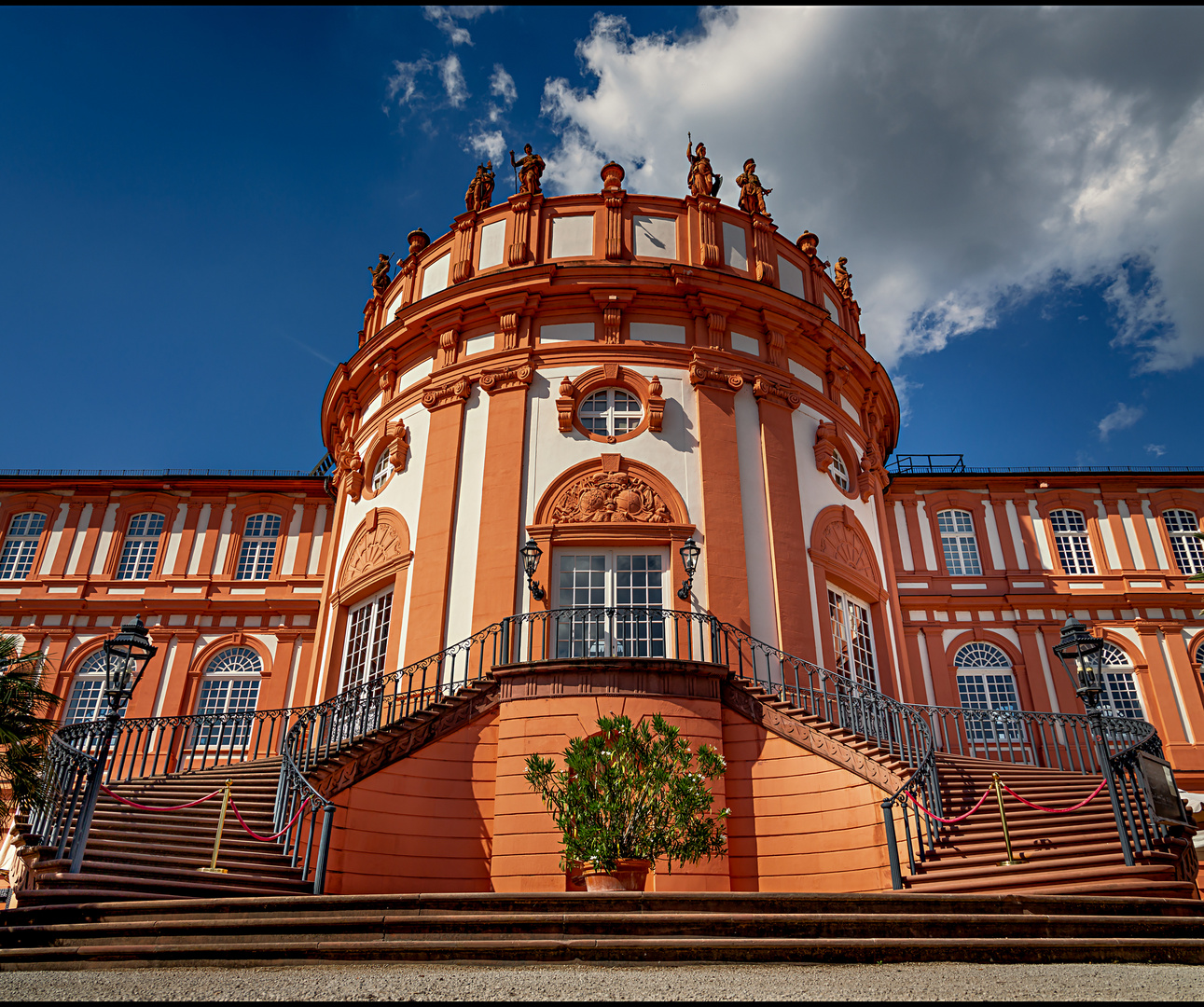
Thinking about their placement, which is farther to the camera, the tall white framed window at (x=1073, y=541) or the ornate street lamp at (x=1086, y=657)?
the tall white framed window at (x=1073, y=541)

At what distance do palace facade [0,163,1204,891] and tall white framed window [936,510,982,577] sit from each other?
85 millimetres

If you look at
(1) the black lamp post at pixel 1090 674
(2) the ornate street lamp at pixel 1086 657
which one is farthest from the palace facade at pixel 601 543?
(2) the ornate street lamp at pixel 1086 657

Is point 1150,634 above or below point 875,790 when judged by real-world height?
above

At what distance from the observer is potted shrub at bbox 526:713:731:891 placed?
978cm

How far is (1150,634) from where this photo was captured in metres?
25.5

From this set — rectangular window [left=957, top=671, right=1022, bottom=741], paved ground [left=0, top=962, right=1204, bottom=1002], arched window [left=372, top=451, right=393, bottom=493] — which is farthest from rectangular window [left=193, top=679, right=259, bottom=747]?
paved ground [left=0, top=962, right=1204, bottom=1002]

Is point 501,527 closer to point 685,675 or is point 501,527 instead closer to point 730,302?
point 685,675

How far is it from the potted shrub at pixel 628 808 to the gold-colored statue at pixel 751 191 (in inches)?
555

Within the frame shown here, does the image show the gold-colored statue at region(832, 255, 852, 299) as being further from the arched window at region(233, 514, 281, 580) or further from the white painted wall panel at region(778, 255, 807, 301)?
the arched window at region(233, 514, 281, 580)

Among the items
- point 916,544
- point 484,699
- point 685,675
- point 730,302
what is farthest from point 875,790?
point 916,544

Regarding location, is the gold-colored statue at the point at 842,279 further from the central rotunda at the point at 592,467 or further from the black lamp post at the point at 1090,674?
the black lamp post at the point at 1090,674

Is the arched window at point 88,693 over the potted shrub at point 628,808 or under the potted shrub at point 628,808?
over

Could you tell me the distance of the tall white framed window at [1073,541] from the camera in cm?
2689

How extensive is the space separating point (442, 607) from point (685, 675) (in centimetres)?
511
